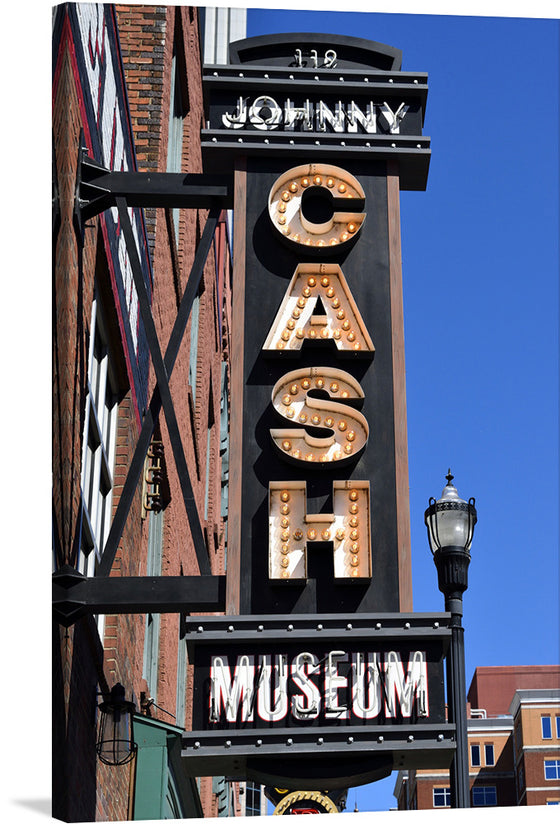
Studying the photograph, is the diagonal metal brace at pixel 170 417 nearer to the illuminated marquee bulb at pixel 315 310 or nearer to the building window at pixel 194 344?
the illuminated marquee bulb at pixel 315 310

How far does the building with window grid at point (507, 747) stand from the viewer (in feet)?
266

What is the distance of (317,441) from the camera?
32.9ft

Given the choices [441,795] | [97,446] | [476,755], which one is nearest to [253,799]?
[441,795]

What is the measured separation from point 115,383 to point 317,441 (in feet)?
12.2

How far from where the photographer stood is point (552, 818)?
8109 millimetres

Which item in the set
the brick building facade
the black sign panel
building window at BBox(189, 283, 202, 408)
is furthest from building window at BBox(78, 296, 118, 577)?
building window at BBox(189, 283, 202, 408)

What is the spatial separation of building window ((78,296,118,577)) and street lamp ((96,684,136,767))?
1041 millimetres

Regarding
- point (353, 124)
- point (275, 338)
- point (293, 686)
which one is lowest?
point (293, 686)

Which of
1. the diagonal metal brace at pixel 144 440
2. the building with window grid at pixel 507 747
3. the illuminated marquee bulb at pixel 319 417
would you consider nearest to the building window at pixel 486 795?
the building with window grid at pixel 507 747

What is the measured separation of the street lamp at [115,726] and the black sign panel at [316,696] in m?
1.69
